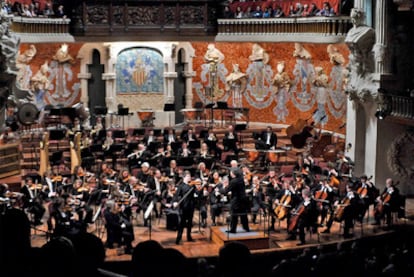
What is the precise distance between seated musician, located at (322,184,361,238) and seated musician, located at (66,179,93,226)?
550 centimetres

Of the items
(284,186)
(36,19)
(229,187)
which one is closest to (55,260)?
(229,187)

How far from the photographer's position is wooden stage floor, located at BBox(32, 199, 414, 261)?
46.4ft

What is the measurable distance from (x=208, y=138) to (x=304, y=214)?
670 cm

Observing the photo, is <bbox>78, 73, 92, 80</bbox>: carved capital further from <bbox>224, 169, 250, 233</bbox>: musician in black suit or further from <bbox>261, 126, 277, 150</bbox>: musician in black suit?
<bbox>224, 169, 250, 233</bbox>: musician in black suit

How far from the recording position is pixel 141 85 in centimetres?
2639

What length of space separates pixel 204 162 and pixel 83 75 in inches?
393

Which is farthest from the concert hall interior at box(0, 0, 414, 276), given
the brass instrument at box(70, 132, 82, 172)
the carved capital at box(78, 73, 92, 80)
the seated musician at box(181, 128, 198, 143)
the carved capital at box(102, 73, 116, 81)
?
the seated musician at box(181, 128, 198, 143)

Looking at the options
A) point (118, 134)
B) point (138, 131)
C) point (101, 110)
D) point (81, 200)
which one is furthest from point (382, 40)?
point (101, 110)

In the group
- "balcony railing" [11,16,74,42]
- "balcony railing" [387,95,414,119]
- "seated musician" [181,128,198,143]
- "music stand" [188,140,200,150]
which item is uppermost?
"balcony railing" [11,16,74,42]

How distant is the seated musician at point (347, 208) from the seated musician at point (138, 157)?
18.9 feet

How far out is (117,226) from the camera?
45.3ft

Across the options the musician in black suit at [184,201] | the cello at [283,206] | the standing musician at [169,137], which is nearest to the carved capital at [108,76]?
the standing musician at [169,137]

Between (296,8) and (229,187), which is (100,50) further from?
(229,187)

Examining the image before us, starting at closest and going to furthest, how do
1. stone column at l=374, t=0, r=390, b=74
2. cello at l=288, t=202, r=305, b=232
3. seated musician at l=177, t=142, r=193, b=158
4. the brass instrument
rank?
cello at l=288, t=202, r=305, b=232 < stone column at l=374, t=0, r=390, b=74 < seated musician at l=177, t=142, r=193, b=158 < the brass instrument
